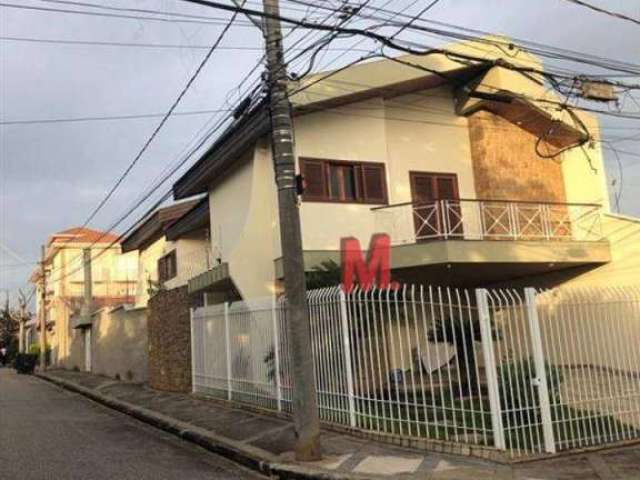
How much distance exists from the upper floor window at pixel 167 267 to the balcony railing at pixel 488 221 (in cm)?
1022

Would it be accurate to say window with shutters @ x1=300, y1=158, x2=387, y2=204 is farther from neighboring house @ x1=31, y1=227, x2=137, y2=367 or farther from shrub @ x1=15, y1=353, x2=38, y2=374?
neighboring house @ x1=31, y1=227, x2=137, y2=367

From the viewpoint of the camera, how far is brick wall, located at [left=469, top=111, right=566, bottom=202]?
16.6 m

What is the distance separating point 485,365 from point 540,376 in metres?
0.66

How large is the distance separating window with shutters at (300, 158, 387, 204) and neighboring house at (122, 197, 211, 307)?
5316 mm

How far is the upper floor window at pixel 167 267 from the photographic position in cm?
2338

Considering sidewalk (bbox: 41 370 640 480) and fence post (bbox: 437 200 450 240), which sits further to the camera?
fence post (bbox: 437 200 450 240)

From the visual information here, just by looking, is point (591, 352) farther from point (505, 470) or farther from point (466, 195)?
point (466, 195)

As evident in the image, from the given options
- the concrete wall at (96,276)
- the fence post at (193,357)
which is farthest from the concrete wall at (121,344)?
the concrete wall at (96,276)

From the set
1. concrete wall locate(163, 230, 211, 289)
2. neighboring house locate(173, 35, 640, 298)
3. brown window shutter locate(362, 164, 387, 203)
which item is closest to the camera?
neighboring house locate(173, 35, 640, 298)

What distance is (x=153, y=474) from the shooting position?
8.55 metres

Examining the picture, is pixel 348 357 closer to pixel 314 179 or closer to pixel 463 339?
pixel 463 339

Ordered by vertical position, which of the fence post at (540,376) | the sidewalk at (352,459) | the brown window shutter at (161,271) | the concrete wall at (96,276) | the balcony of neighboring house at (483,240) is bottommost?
the sidewalk at (352,459)

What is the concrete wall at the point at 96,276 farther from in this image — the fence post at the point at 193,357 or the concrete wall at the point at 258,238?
the concrete wall at the point at 258,238

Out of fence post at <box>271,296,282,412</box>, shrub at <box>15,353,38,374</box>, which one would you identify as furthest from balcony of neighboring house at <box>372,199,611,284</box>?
shrub at <box>15,353,38,374</box>
